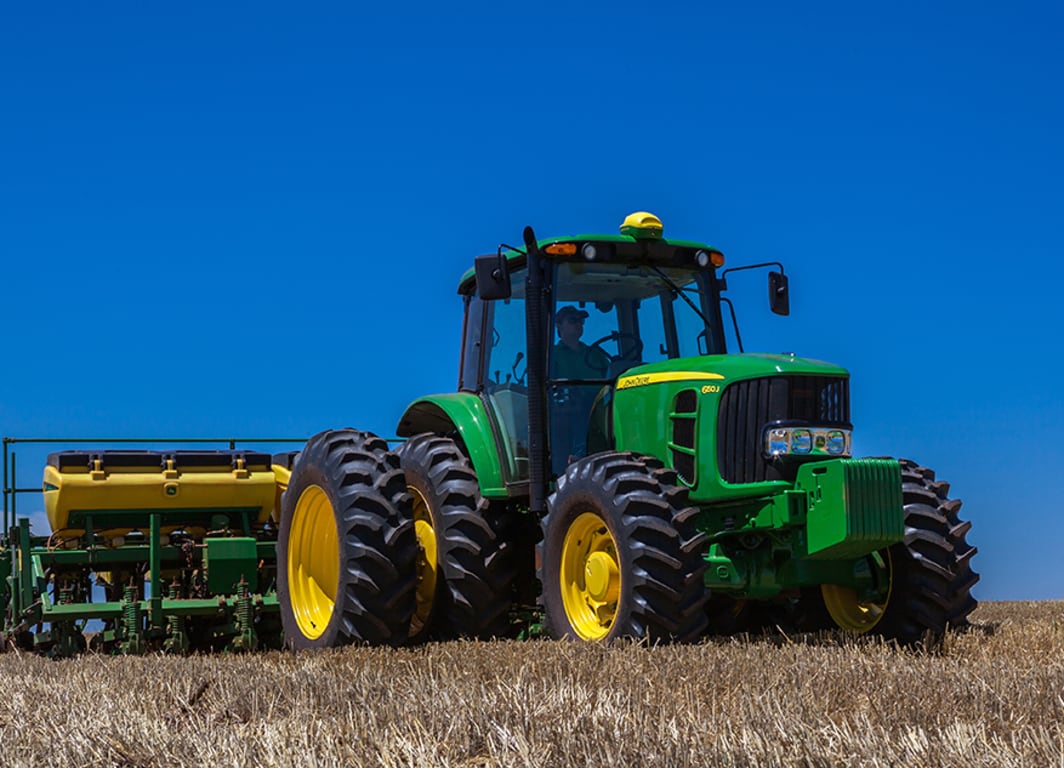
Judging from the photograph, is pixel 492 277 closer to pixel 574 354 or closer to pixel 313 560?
Result: pixel 574 354

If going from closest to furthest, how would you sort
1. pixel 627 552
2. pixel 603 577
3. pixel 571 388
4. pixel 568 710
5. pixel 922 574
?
pixel 568 710
pixel 627 552
pixel 603 577
pixel 922 574
pixel 571 388

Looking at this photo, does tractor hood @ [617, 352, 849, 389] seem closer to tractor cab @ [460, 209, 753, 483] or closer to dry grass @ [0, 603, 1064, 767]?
tractor cab @ [460, 209, 753, 483]

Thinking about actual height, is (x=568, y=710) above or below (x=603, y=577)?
below

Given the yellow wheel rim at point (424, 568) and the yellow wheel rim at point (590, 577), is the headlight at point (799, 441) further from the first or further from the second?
the yellow wheel rim at point (424, 568)

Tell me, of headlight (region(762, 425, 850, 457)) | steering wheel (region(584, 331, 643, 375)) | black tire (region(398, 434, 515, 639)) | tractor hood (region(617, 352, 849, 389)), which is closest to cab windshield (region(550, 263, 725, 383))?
steering wheel (region(584, 331, 643, 375))

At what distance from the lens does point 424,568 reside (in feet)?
30.5

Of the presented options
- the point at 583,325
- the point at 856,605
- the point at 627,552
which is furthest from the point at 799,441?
the point at 583,325

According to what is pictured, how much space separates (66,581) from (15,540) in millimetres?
686

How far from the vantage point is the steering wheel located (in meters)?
9.01

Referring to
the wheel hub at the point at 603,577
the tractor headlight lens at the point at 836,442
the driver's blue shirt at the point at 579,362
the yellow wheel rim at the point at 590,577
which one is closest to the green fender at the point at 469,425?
the driver's blue shirt at the point at 579,362

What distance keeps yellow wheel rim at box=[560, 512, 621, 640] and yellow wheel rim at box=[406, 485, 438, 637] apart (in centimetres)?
124

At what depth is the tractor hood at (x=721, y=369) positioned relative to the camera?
8203 millimetres

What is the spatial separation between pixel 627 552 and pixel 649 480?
426 millimetres

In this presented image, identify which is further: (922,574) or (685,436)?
(685,436)
